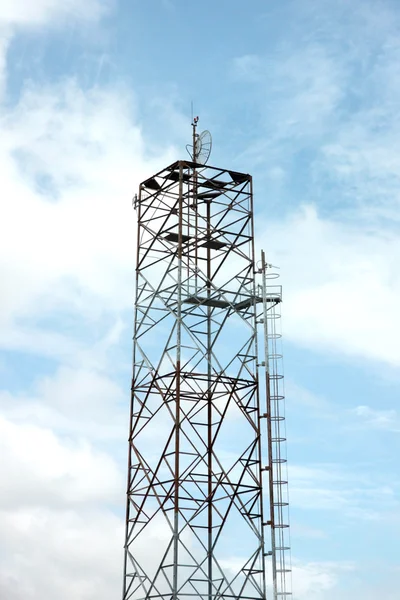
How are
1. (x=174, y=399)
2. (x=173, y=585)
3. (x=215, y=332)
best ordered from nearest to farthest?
(x=173, y=585), (x=174, y=399), (x=215, y=332)

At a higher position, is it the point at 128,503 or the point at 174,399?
the point at 174,399

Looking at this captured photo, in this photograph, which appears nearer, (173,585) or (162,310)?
(173,585)

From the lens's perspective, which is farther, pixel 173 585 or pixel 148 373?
pixel 148 373

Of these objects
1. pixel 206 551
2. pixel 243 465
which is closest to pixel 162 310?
pixel 243 465

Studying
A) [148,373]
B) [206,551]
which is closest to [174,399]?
[148,373]

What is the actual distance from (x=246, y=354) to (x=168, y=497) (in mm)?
8223

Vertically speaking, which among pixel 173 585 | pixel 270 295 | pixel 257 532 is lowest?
pixel 173 585

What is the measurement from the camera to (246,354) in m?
52.4

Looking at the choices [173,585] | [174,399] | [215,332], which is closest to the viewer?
[173,585]

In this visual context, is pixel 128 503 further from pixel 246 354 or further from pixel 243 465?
pixel 246 354

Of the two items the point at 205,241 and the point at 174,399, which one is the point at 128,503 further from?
the point at 205,241

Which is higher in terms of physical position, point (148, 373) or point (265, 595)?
point (148, 373)

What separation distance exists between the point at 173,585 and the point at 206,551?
3.90 metres

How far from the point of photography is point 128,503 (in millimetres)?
50625
